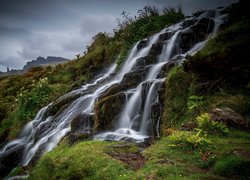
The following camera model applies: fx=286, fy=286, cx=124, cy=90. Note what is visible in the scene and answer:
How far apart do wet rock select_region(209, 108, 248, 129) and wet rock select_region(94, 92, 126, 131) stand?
4.40 metres

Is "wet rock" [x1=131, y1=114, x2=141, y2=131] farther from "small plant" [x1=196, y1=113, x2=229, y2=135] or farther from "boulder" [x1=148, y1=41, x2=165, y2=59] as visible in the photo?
"boulder" [x1=148, y1=41, x2=165, y2=59]

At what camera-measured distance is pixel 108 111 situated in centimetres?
1198

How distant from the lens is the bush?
6008 mm

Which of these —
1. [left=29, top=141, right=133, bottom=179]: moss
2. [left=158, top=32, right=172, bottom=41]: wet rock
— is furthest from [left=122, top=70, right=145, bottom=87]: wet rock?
[left=29, top=141, right=133, bottom=179]: moss

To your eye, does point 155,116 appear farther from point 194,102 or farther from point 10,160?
point 10,160

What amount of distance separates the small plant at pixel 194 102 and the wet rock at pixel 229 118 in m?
0.70

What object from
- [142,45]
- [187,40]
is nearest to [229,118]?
[187,40]

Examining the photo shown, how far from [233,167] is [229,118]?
2519 millimetres

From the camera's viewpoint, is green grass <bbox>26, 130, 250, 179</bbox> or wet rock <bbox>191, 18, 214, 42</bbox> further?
wet rock <bbox>191, 18, 214, 42</bbox>

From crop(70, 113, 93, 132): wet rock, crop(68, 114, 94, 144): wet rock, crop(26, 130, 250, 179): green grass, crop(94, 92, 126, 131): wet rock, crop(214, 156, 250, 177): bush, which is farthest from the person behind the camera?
crop(70, 113, 93, 132): wet rock

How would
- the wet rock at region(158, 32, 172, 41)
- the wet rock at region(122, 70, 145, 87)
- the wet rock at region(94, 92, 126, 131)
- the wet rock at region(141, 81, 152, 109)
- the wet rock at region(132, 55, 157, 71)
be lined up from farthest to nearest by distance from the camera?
the wet rock at region(158, 32, 172, 41) < the wet rock at region(132, 55, 157, 71) < the wet rock at region(122, 70, 145, 87) < the wet rock at region(141, 81, 152, 109) < the wet rock at region(94, 92, 126, 131)

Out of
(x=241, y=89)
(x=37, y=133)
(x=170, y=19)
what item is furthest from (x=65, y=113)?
(x=170, y=19)

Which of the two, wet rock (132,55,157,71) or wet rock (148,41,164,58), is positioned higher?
wet rock (148,41,164,58)

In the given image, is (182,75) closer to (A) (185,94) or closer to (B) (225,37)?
(A) (185,94)
